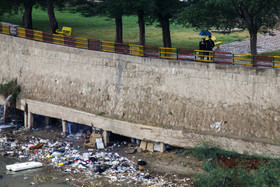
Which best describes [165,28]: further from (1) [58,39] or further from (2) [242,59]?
(2) [242,59]

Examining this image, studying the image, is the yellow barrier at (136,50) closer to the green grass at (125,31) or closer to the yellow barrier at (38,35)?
the green grass at (125,31)

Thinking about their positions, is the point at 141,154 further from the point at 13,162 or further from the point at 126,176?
the point at 13,162

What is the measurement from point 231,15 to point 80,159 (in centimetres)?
1151

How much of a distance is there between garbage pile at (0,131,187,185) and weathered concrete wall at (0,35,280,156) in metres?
2.52

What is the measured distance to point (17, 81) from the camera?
110 feet

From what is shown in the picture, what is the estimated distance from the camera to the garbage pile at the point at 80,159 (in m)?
23.7

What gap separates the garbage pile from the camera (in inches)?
934

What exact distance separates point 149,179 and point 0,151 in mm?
8971

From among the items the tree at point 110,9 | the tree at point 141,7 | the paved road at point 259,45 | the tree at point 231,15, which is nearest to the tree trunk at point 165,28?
the tree at point 141,7

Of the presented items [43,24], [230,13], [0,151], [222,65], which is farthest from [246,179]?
[43,24]

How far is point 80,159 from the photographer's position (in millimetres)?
26031

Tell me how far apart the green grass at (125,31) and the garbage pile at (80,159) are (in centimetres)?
1103

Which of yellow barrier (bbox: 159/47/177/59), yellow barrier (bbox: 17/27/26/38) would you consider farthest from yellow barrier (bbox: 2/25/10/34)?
yellow barrier (bbox: 159/47/177/59)

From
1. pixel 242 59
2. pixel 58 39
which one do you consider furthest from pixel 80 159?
pixel 242 59
